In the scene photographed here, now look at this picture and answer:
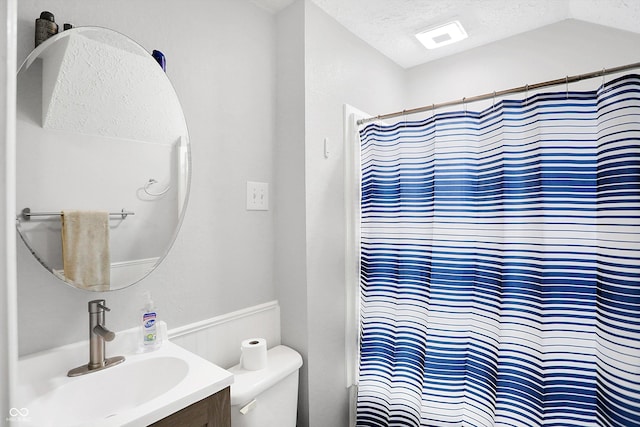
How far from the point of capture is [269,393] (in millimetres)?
1285

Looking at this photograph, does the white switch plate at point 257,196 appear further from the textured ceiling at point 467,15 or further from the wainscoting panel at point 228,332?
the textured ceiling at point 467,15

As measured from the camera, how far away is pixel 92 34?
1.02 meters

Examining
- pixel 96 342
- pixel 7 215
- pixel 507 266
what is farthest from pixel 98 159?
pixel 507 266

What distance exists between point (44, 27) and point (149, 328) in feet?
3.23

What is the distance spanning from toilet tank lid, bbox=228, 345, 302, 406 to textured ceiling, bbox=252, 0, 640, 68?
1700mm

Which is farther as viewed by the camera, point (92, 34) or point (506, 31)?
point (506, 31)

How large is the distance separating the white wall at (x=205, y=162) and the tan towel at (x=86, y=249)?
64 millimetres

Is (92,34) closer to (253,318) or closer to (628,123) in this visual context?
(253,318)

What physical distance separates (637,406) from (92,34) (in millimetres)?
2169

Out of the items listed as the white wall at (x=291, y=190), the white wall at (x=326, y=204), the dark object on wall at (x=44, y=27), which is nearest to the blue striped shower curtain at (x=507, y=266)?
the white wall at (x=326, y=204)

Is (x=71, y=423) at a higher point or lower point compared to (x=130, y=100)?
lower

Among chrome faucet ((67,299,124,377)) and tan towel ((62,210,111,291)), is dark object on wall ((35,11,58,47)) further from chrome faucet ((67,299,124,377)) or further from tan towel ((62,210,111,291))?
chrome faucet ((67,299,124,377))

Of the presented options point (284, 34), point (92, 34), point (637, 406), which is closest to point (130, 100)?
point (92, 34)

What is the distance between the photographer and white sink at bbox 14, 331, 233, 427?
807 mm
